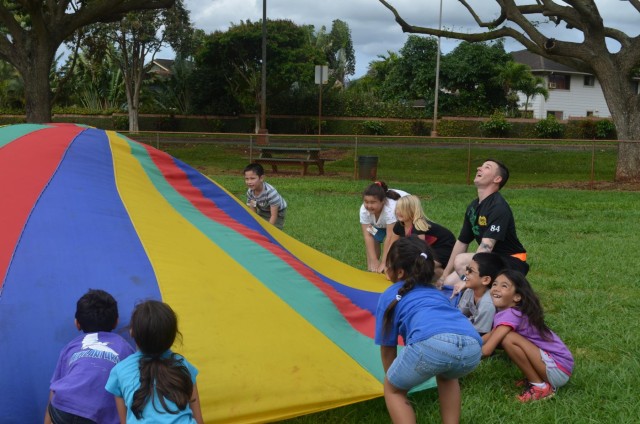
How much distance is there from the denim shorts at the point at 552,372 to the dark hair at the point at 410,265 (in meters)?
1.16

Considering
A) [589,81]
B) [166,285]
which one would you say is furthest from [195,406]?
[589,81]

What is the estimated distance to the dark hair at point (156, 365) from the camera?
2604 mm

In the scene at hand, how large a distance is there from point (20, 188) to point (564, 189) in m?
13.4

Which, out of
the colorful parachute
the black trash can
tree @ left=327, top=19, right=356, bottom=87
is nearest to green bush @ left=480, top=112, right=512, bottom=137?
the black trash can

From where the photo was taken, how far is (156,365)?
2646mm

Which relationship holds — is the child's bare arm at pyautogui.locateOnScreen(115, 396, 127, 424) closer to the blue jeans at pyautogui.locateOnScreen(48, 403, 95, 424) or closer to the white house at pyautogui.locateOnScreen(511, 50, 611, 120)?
the blue jeans at pyautogui.locateOnScreen(48, 403, 95, 424)

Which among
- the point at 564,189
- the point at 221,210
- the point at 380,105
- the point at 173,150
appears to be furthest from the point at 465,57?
the point at 221,210

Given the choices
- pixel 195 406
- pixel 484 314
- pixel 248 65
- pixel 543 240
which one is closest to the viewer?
pixel 195 406

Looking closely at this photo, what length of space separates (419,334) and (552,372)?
4.35 ft

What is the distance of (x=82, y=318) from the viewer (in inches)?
122

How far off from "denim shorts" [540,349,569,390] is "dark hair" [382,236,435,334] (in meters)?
1.16

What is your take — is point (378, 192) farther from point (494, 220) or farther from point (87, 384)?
point (87, 384)

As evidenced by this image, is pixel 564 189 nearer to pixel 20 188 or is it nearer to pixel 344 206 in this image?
pixel 344 206

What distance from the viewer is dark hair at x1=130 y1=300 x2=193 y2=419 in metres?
2.60
